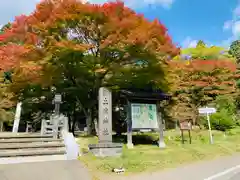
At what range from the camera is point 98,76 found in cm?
1274

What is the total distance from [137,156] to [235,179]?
3.12 meters

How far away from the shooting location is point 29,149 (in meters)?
7.48

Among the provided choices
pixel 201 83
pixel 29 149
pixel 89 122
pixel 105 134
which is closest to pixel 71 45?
pixel 105 134

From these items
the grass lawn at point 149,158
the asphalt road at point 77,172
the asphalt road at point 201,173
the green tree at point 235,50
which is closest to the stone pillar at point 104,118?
the grass lawn at point 149,158

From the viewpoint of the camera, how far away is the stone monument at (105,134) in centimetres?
808

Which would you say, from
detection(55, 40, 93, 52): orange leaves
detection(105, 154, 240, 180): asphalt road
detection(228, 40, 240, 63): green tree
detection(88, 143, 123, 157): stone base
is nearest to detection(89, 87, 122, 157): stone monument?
detection(88, 143, 123, 157): stone base

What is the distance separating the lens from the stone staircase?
6793 mm

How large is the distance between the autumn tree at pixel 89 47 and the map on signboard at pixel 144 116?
4.18ft

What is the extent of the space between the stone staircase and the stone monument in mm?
1140

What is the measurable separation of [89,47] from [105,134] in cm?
442

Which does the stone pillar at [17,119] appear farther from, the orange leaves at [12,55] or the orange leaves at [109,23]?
the orange leaves at [109,23]

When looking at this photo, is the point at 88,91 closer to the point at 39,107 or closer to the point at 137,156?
the point at 39,107

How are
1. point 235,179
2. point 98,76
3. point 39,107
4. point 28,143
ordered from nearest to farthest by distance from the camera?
point 235,179 → point 28,143 → point 98,76 → point 39,107

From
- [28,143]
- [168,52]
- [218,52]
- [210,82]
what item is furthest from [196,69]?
[28,143]
